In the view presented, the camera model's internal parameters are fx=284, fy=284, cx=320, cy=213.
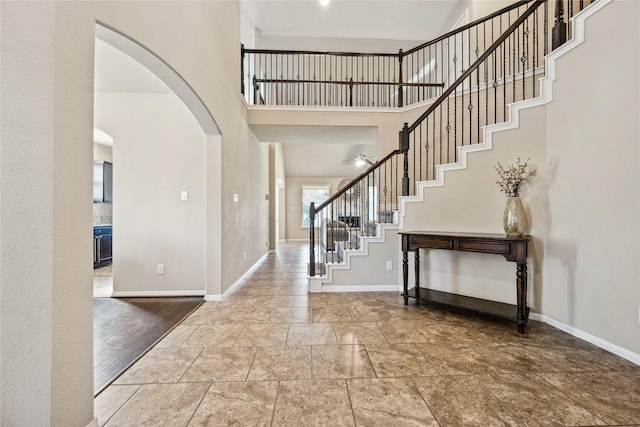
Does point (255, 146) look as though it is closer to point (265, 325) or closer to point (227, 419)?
point (265, 325)

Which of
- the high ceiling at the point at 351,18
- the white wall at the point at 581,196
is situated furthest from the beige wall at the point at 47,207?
the high ceiling at the point at 351,18

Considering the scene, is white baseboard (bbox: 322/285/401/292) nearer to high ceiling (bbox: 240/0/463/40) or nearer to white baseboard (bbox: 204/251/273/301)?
white baseboard (bbox: 204/251/273/301)

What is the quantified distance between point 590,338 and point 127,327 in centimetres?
408

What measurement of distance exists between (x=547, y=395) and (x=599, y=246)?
1341mm

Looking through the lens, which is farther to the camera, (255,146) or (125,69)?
(255,146)

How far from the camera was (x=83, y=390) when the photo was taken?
1.32 m

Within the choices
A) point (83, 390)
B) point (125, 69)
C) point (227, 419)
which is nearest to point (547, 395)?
point (227, 419)

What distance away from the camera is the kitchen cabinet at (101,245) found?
225 inches

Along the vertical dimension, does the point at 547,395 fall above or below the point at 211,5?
below

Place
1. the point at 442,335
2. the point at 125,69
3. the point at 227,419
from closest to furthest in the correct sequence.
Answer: the point at 227,419 < the point at 442,335 < the point at 125,69

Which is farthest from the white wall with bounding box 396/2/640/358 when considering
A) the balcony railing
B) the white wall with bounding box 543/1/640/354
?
the balcony railing

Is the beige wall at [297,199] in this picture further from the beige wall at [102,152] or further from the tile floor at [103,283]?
the tile floor at [103,283]

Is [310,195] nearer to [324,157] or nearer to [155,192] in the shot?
[324,157]

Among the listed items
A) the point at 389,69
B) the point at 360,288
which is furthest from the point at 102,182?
the point at 389,69
